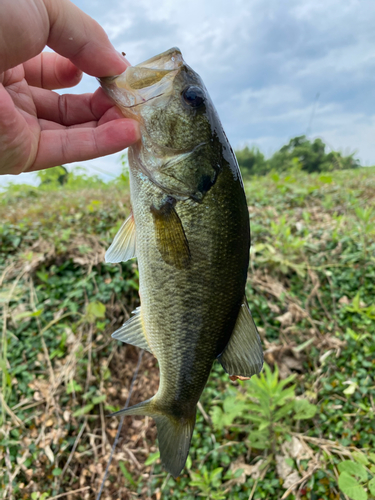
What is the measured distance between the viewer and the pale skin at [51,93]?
1289mm

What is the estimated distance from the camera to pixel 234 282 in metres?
1.33

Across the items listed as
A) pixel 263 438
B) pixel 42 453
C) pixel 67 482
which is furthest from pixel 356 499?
pixel 42 453

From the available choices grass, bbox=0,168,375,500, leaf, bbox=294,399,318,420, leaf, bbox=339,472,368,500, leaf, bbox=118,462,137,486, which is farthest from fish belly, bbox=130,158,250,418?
leaf, bbox=118,462,137,486

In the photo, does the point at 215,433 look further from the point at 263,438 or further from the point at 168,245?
the point at 168,245

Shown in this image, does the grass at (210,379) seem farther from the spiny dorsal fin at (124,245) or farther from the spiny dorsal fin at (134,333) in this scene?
the spiny dorsal fin at (124,245)

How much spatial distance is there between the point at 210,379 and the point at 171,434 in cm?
167

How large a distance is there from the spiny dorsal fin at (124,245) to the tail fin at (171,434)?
68 centimetres

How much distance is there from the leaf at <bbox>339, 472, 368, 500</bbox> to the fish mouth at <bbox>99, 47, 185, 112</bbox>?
241 centimetres

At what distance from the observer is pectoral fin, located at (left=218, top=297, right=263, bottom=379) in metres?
1.37

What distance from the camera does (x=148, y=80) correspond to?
1.38 meters

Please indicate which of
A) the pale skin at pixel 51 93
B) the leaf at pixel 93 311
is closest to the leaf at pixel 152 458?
the leaf at pixel 93 311

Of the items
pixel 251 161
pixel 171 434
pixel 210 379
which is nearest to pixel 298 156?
pixel 251 161

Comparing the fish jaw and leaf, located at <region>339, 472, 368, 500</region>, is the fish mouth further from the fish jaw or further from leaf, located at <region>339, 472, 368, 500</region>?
leaf, located at <region>339, 472, 368, 500</region>

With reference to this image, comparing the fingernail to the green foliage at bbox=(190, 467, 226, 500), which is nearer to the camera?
the fingernail
